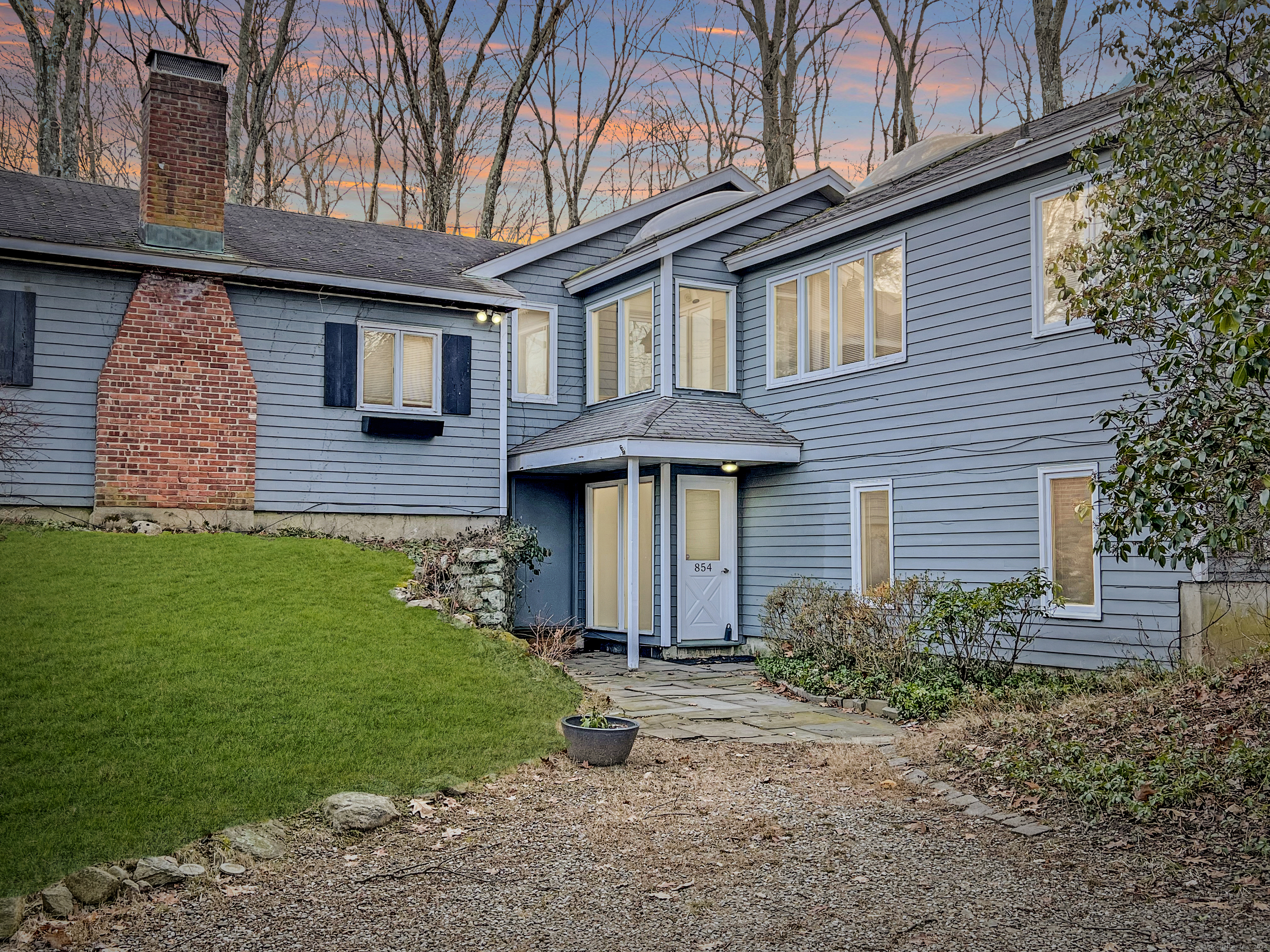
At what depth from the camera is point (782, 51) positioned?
22188mm

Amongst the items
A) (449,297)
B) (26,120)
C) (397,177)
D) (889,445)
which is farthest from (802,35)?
(26,120)

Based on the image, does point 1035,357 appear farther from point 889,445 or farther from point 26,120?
point 26,120

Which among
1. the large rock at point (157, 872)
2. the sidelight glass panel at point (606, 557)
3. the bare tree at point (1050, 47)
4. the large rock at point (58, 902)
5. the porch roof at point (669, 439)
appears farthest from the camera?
the bare tree at point (1050, 47)

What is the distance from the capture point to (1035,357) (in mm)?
9930

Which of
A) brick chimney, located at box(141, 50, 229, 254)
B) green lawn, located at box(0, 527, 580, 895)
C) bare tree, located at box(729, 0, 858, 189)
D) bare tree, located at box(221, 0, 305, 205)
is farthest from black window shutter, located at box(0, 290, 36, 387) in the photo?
bare tree, located at box(729, 0, 858, 189)

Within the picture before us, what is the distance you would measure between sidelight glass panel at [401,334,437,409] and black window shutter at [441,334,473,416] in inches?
6.5

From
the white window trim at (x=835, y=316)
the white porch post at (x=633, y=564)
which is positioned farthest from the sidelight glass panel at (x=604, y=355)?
the white porch post at (x=633, y=564)

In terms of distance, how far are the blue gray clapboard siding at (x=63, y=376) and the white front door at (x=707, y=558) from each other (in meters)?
7.27

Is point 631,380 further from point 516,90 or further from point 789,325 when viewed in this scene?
point 516,90

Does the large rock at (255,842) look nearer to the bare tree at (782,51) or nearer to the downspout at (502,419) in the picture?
the downspout at (502,419)

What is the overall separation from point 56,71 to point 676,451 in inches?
609

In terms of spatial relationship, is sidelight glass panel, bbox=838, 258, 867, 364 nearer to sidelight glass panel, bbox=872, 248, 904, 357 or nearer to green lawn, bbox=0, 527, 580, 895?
sidelight glass panel, bbox=872, 248, 904, 357

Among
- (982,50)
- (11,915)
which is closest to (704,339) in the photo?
(11,915)

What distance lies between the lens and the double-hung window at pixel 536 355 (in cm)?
1489
